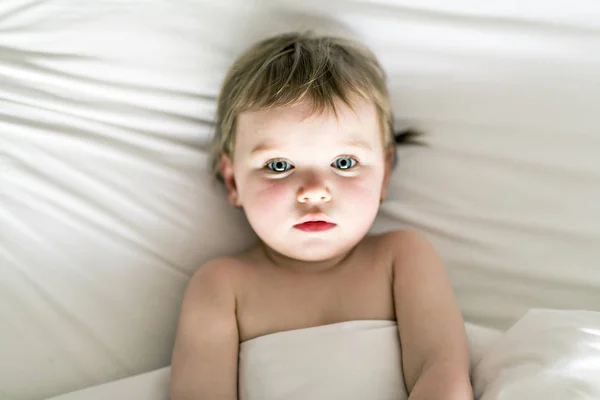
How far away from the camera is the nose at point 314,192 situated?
971 mm

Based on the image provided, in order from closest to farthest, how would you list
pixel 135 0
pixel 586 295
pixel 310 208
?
pixel 310 208, pixel 586 295, pixel 135 0

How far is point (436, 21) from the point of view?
1159 millimetres

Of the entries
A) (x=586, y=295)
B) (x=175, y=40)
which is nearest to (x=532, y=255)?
(x=586, y=295)

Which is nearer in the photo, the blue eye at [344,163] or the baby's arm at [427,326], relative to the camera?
the baby's arm at [427,326]

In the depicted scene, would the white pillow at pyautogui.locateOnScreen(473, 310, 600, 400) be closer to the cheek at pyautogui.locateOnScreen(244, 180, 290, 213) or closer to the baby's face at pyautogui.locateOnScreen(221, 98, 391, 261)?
the baby's face at pyautogui.locateOnScreen(221, 98, 391, 261)

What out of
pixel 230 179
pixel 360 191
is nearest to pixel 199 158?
pixel 230 179

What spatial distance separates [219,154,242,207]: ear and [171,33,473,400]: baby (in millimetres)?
22

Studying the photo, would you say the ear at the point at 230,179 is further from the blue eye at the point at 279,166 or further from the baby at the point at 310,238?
the blue eye at the point at 279,166

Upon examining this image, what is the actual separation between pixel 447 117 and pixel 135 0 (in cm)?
63

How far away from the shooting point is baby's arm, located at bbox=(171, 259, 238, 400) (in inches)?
38.2

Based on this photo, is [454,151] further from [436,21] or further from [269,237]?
[269,237]

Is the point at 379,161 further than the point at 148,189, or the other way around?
the point at 148,189

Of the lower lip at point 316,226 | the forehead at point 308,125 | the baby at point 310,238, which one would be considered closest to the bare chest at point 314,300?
the baby at point 310,238

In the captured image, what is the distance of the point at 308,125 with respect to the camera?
994 millimetres
